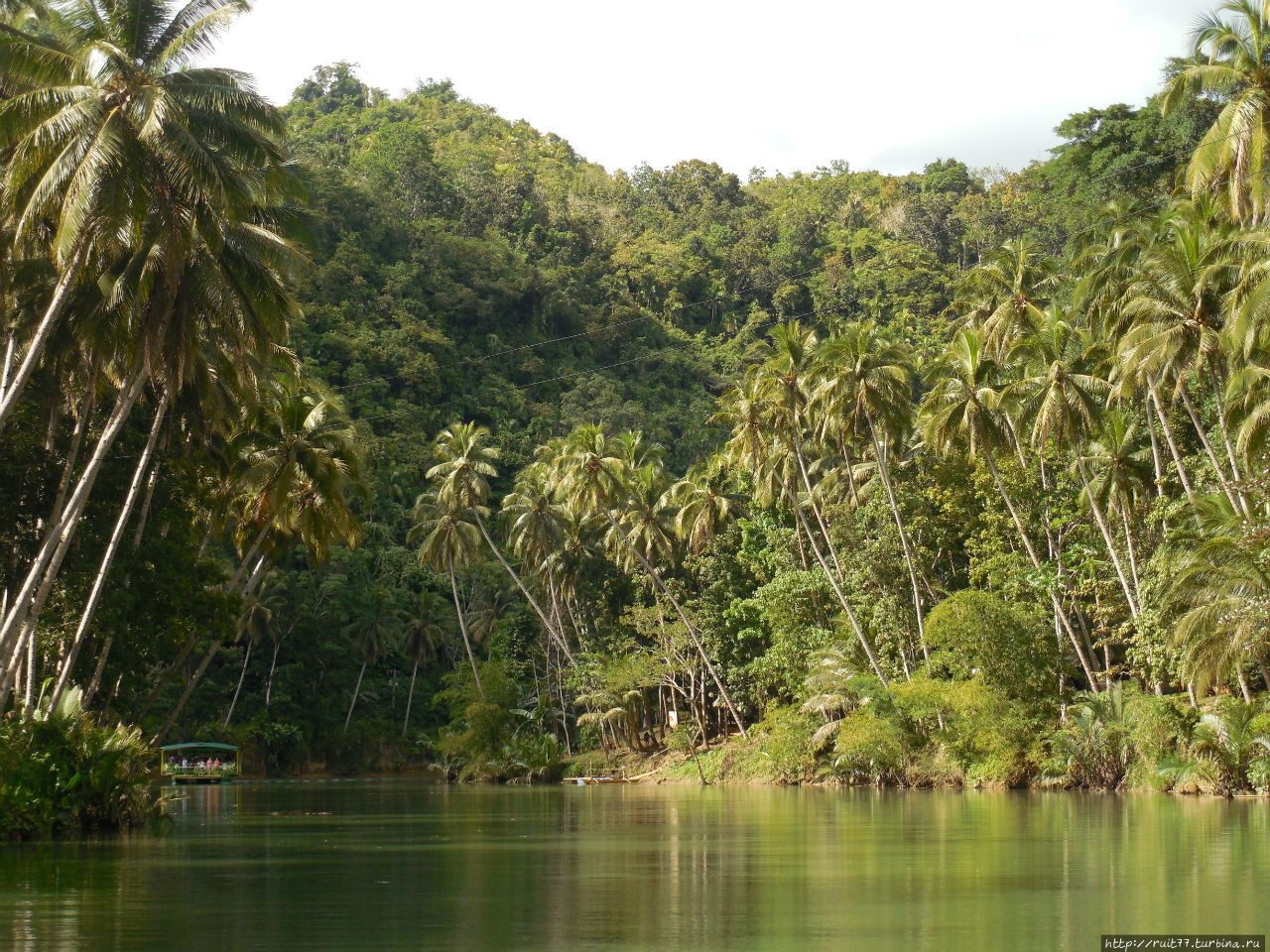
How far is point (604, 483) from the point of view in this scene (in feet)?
171

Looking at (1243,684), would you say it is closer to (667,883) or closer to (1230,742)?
(1230,742)

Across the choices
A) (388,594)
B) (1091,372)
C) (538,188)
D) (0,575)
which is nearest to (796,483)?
(1091,372)

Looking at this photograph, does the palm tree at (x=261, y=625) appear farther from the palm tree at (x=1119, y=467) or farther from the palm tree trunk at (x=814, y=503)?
the palm tree at (x=1119, y=467)

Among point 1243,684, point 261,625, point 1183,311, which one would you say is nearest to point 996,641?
point 1243,684

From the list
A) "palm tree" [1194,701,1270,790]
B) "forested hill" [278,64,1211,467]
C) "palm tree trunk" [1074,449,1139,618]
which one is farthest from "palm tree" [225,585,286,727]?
"palm tree" [1194,701,1270,790]

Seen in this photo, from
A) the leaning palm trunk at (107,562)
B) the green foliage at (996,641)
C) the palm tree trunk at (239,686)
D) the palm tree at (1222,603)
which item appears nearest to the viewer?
the leaning palm trunk at (107,562)

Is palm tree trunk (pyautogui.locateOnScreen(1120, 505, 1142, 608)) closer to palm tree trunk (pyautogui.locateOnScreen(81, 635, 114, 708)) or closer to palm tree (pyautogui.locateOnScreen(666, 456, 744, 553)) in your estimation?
palm tree (pyautogui.locateOnScreen(666, 456, 744, 553))

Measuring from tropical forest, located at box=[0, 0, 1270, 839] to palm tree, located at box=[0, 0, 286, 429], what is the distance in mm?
75

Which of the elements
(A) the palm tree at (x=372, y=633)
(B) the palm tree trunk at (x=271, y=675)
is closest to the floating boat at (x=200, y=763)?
(B) the palm tree trunk at (x=271, y=675)

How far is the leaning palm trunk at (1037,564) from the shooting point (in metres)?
37.0

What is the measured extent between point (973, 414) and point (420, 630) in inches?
1813

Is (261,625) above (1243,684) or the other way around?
above

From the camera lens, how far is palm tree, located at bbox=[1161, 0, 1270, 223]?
2914cm

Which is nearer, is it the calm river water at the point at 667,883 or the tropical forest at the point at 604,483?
the calm river water at the point at 667,883
